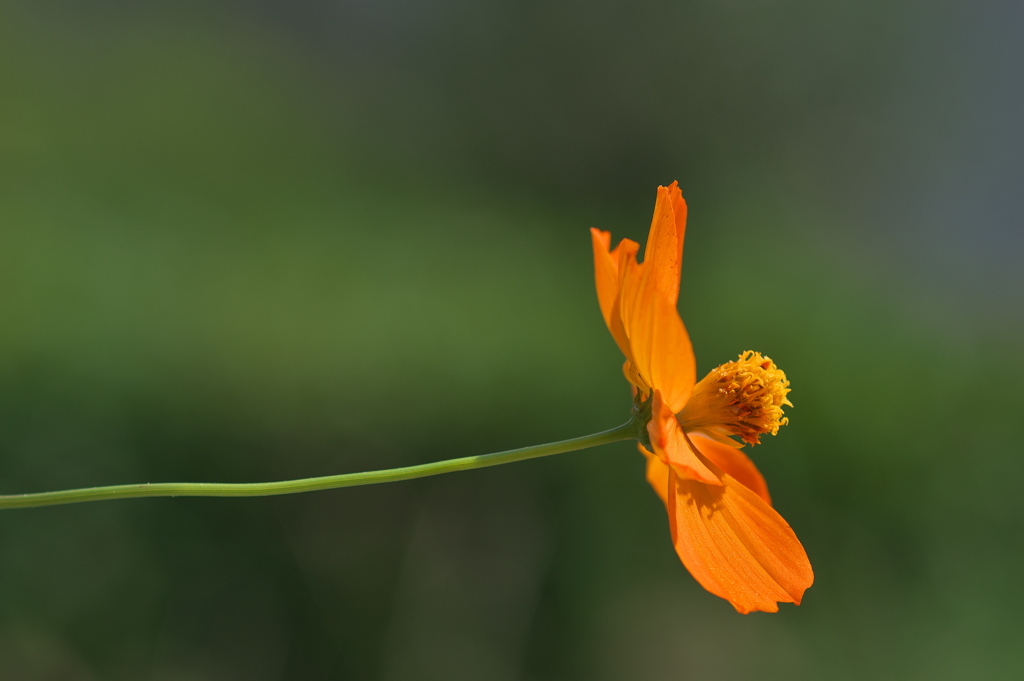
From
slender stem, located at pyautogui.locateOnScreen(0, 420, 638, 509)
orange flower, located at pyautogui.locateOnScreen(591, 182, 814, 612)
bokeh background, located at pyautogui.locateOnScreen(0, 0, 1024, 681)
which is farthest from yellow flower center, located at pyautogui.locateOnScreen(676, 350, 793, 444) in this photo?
bokeh background, located at pyautogui.locateOnScreen(0, 0, 1024, 681)

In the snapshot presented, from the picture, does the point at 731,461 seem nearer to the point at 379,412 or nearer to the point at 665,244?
the point at 665,244

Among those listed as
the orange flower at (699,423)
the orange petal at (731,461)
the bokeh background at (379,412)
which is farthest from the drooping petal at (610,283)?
the bokeh background at (379,412)

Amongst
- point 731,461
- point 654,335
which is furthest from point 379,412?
point 654,335

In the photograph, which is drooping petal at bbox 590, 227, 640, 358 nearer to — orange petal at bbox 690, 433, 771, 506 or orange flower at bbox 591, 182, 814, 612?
orange flower at bbox 591, 182, 814, 612

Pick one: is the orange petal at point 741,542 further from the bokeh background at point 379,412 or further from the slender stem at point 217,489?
the bokeh background at point 379,412

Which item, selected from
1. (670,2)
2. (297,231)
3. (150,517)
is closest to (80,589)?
(150,517)

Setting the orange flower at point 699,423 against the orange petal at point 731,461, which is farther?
the orange petal at point 731,461
